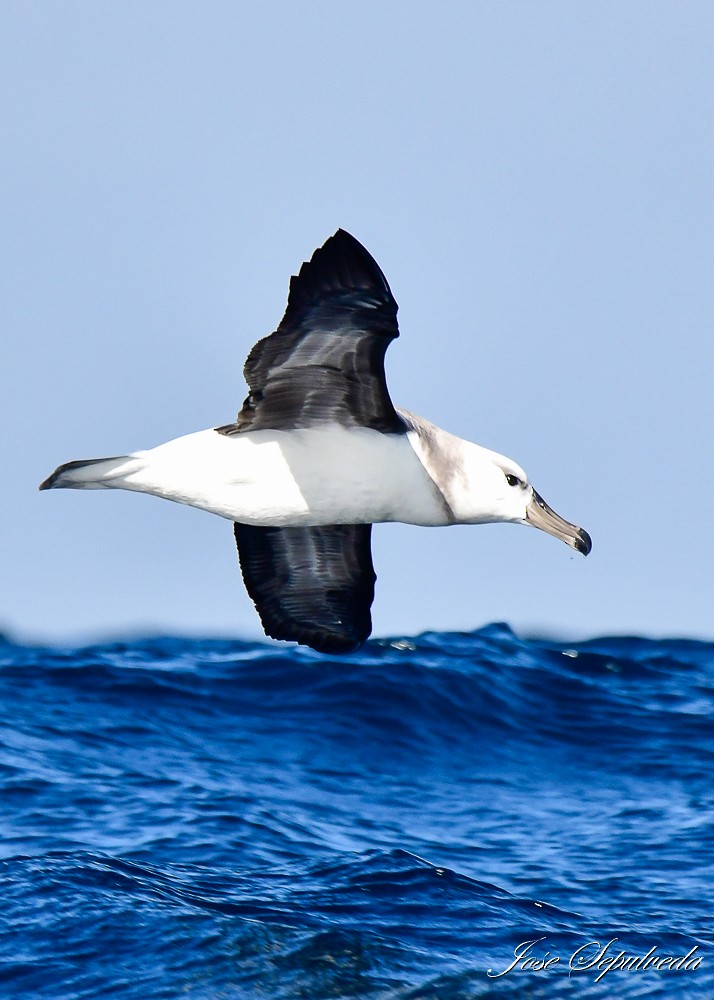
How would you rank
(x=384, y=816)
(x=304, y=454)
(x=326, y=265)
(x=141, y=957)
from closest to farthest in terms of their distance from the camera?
(x=326, y=265) → (x=304, y=454) → (x=141, y=957) → (x=384, y=816)

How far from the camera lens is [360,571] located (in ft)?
30.9

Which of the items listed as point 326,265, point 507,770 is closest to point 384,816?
point 507,770

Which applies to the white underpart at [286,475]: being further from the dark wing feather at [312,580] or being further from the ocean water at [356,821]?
the ocean water at [356,821]

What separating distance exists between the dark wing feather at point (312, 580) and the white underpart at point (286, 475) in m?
1.21

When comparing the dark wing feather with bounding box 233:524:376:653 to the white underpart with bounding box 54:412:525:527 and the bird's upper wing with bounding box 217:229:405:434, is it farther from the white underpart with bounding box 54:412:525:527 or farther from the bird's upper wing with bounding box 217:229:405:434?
the bird's upper wing with bounding box 217:229:405:434

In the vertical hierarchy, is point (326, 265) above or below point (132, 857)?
above

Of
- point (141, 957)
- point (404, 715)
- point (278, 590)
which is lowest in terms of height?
point (141, 957)

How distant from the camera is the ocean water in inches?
364

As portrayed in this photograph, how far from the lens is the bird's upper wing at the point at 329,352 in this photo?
23.6 feet

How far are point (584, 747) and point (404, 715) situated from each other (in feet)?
5.48

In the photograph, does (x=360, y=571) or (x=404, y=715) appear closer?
(x=360, y=571)

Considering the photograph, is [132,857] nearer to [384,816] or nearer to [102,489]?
[384,816]

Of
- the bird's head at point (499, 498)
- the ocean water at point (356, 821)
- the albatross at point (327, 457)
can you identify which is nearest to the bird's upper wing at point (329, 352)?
the albatross at point (327, 457)

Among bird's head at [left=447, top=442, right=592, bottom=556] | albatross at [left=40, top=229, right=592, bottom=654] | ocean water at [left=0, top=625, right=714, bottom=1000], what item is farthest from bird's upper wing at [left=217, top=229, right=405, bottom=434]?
ocean water at [left=0, top=625, right=714, bottom=1000]
